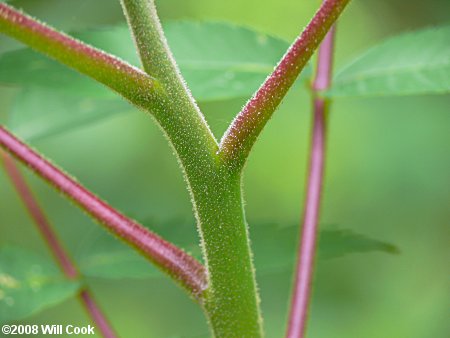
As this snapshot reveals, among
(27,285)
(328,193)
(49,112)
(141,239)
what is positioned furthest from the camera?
(328,193)

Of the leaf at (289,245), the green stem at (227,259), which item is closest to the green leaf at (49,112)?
the leaf at (289,245)

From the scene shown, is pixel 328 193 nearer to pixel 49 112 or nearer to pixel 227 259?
pixel 49 112

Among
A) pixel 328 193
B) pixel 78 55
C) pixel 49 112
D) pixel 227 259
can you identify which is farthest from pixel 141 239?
pixel 328 193

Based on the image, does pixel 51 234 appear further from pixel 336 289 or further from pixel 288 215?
pixel 288 215

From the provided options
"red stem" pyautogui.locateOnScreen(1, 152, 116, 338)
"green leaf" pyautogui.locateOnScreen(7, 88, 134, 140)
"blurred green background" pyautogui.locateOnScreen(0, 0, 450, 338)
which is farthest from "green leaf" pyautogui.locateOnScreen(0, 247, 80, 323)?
"blurred green background" pyautogui.locateOnScreen(0, 0, 450, 338)

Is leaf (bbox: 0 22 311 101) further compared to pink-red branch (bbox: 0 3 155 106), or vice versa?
leaf (bbox: 0 22 311 101)

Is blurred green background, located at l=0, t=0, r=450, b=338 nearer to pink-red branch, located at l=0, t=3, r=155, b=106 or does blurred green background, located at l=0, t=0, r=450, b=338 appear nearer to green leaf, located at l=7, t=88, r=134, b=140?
green leaf, located at l=7, t=88, r=134, b=140

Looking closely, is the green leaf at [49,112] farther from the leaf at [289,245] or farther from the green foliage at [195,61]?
the leaf at [289,245]
